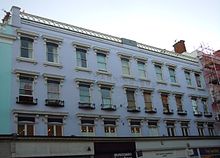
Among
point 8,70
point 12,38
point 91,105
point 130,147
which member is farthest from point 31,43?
point 130,147

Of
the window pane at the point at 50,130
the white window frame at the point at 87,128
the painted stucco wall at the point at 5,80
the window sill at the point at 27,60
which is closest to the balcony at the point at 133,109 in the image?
the white window frame at the point at 87,128

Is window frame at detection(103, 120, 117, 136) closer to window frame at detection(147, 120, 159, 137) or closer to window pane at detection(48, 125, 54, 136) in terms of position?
window frame at detection(147, 120, 159, 137)

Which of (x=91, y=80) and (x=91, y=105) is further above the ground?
(x=91, y=80)

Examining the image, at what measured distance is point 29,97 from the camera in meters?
19.3

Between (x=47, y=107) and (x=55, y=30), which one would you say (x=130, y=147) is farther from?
(x=55, y=30)

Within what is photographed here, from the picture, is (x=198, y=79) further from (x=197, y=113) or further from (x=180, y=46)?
(x=180, y=46)

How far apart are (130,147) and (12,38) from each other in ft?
40.9

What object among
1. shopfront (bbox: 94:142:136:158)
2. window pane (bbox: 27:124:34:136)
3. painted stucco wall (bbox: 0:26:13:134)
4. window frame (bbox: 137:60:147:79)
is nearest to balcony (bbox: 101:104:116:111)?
shopfront (bbox: 94:142:136:158)

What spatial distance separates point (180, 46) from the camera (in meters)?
35.8

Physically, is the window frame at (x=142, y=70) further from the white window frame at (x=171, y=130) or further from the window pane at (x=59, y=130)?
the window pane at (x=59, y=130)

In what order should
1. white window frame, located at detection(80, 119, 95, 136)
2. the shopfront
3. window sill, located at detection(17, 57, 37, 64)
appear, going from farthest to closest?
white window frame, located at detection(80, 119, 95, 136), the shopfront, window sill, located at detection(17, 57, 37, 64)

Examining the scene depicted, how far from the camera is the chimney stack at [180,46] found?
35594 mm

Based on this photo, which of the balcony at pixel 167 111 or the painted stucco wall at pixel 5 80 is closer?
the painted stucco wall at pixel 5 80

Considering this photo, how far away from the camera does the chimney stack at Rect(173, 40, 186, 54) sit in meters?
35.6
